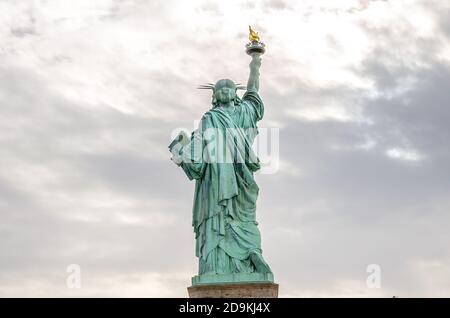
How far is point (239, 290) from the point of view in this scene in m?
20.8

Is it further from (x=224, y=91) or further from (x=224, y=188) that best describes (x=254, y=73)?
(x=224, y=188)

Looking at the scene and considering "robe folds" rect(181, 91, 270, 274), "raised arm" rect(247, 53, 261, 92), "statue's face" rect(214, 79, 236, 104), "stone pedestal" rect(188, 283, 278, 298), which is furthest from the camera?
"raised arm" rect(247, 53, 261, 92)

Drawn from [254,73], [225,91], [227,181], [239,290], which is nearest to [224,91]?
[225,91]

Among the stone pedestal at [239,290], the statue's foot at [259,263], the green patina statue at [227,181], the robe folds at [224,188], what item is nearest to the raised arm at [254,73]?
the green patina statue at [227,181]

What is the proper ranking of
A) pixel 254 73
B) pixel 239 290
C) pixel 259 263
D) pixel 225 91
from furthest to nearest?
pixel 254 73, pixel 225 91, pixel 259 263, pixel 239 290

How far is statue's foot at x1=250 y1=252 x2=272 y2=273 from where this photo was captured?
21125mm

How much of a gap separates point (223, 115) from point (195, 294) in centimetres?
475

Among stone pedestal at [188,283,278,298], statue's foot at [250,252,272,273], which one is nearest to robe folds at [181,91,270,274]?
statue's foot at [250,252,272,273]

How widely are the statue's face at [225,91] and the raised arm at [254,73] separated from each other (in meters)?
0.67

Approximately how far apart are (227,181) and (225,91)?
254 centimetres

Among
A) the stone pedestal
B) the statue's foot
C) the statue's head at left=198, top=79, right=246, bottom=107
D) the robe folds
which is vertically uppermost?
the statue's head at left=198, top=79, right=246, bottom=107

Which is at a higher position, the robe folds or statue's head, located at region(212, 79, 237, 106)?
statue's head, located at region(212, 79, 237, 106)

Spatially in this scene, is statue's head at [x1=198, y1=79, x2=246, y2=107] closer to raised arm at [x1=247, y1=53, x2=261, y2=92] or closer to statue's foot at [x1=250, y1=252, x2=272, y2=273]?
raised arm at [x1=247, y1=53, x2=261, y2=92]
